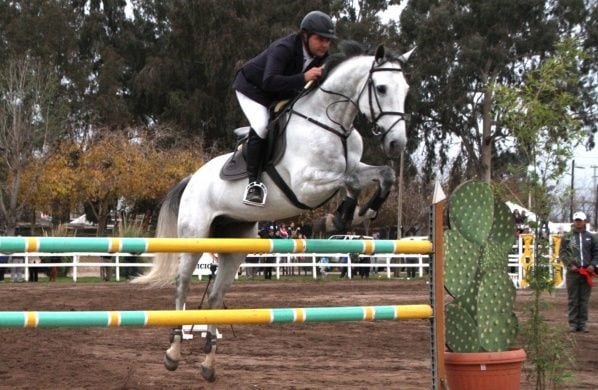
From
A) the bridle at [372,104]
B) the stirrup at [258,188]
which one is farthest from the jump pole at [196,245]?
the stirrup at [258,188]

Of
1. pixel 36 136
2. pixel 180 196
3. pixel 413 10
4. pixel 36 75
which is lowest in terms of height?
pixel 180 196

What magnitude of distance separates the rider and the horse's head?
1.47ft

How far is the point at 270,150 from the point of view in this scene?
21.2 feet

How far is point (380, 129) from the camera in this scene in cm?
575

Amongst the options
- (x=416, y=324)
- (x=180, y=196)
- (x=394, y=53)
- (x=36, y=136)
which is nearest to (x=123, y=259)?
(x=36, y=136)

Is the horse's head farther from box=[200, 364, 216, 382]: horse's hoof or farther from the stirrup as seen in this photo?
box=[200, 364, 216, 382]: horse's hoof

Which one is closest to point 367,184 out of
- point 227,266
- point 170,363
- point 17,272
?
point 227,266

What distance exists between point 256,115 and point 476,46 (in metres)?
32.2

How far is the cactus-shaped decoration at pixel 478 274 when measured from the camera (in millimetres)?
5559

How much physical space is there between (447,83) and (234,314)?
34.9 metres

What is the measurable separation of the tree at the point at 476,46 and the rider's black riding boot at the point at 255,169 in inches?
1244

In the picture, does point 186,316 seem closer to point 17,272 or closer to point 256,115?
point 256,115

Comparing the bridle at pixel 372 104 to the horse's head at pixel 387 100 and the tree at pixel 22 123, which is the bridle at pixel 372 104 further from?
the tree at pixel 22 123

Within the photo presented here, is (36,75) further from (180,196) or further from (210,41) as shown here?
(180,196)
